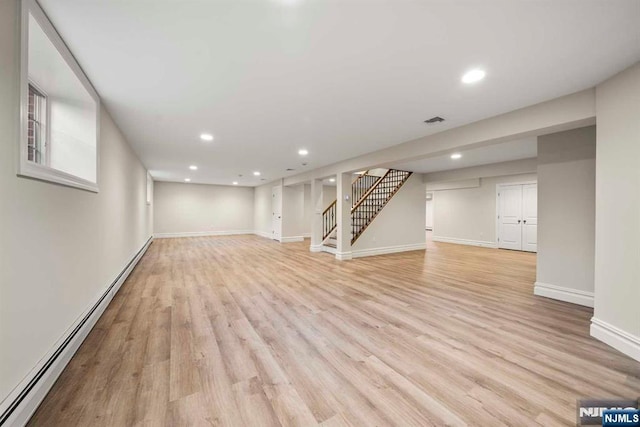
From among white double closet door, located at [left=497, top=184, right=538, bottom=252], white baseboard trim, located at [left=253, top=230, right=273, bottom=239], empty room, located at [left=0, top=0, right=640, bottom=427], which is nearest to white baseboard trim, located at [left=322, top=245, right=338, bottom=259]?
empty room, located at [left=0, top=0, right=640, bottom=427]

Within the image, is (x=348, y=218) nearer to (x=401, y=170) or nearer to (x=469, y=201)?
(x=401, y=170)

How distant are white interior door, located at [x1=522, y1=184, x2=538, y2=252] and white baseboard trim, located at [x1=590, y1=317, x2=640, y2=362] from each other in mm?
6190

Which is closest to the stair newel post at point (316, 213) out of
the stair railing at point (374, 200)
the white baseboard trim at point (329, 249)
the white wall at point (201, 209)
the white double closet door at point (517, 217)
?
the white baseboard trim at point (329, 249)

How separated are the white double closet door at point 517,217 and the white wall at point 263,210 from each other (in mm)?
8350

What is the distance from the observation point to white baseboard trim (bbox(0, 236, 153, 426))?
1.28 m

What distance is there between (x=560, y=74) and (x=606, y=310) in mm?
2260

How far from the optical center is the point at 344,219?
629 cm

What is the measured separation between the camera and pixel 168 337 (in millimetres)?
2326

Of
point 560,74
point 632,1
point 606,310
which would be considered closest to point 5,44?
point 632,1

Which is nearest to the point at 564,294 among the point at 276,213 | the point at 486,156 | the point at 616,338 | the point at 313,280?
the point at 616,338

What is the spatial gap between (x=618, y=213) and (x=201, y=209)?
12.1 metres

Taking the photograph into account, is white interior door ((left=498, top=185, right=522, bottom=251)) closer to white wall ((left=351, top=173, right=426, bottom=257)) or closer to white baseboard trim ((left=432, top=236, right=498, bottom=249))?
white baseboard trim ((left=432, top=236, right=498, bottom=249))

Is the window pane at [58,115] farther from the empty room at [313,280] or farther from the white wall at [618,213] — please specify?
the white wall at [618,213]

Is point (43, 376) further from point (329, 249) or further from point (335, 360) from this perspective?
point (329, 249)
